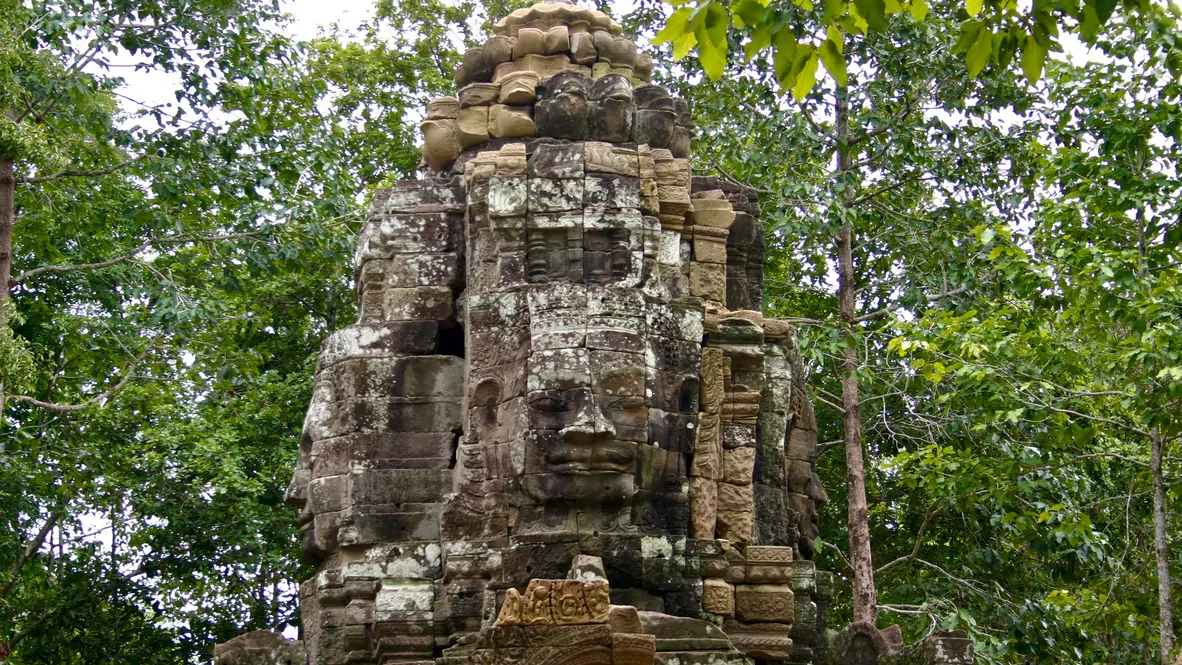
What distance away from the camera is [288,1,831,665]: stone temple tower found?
10352 mm

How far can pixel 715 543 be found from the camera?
35.0 ft

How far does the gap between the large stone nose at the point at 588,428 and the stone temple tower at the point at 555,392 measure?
2 cm

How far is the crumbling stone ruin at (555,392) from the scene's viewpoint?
1035 cm

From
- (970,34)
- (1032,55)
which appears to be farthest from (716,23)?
(1032,55)

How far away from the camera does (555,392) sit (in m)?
10.4

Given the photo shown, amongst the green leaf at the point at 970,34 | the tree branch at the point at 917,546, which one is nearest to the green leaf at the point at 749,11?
the green leaf at the point at 970,34

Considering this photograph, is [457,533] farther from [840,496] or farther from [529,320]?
[840,496]

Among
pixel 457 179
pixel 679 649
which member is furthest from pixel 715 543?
pixel 457 179

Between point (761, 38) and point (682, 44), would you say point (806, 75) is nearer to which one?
point (761, 38)

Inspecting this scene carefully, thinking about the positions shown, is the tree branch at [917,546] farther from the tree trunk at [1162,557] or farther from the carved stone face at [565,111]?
the carved stone face at [565,111]

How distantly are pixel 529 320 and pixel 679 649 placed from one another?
2.19 meters

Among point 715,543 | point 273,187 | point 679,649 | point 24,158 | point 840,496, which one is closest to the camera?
point 679,649

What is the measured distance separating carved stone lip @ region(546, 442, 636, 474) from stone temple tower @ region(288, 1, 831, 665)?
13 millimetres

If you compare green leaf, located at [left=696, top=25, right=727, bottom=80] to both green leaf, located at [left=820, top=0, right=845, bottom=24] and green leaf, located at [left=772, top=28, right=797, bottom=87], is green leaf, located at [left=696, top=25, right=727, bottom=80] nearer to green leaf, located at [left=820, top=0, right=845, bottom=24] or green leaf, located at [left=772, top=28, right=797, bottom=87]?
green leaf, located at [left=772, top=28, right=797, bottom=87]
